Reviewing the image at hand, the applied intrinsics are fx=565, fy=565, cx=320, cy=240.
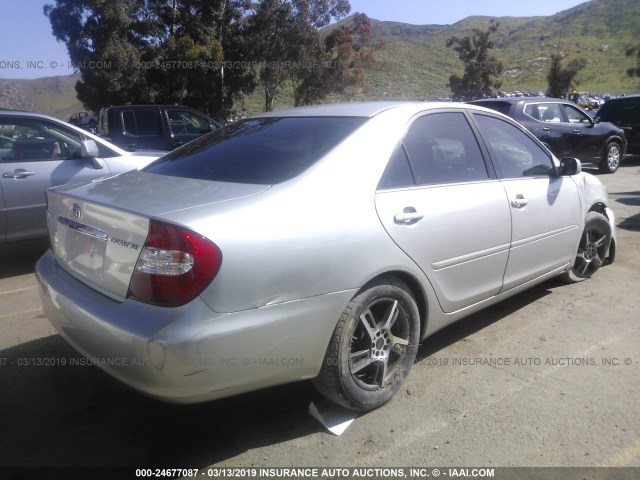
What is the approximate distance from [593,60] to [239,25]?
226ft

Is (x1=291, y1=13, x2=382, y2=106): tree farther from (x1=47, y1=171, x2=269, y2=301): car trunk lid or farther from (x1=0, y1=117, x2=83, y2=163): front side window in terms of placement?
(x1=47, y1=171, x2=269, y2=301): car trunk lid

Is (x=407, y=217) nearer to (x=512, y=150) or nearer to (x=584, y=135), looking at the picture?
(x=512, y=150)

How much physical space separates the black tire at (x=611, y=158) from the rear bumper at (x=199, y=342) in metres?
11.9

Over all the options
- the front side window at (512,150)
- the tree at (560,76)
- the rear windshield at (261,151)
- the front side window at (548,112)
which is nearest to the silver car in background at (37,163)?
the rear windshield at (261,151)

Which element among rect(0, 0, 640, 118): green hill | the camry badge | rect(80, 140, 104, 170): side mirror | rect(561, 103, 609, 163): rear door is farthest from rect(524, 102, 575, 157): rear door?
rect(0, 0, 640, 118): green hill

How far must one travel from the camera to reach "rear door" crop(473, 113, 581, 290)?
153 inches

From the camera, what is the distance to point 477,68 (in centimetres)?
3177

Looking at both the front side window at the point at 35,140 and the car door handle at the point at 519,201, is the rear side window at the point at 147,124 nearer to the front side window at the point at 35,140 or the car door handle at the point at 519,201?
the front side window at the point at 35,140

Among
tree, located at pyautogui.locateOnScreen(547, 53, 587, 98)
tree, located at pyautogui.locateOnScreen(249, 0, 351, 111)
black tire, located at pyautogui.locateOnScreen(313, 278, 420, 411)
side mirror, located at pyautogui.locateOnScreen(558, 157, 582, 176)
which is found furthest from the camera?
tree, located at pyautogui.locateOnScreen(547, 53, 587, 98)

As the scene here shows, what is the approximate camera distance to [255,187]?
107 inches

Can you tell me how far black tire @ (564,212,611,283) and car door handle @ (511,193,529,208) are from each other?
132 centimetres

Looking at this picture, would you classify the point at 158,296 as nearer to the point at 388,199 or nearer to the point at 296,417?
the point at 296,417

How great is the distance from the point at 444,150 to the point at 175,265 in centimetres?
199

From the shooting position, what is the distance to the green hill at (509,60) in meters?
29.7
